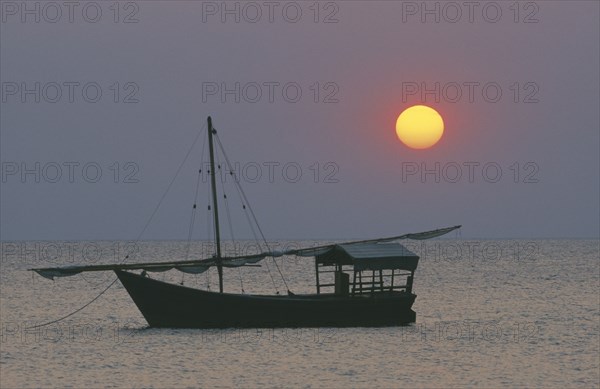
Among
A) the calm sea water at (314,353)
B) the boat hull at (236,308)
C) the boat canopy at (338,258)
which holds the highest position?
the boat canopy at (338,258)

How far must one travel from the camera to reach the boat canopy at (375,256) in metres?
35.9

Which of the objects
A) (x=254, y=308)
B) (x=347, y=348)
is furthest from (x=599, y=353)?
(x=254, y=308)

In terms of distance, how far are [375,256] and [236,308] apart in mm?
6013

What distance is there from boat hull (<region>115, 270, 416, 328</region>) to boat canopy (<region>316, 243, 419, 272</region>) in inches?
73.0

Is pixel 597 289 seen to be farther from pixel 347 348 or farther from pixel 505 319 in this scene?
pixel 347 348

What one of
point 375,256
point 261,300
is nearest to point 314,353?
point 261,300

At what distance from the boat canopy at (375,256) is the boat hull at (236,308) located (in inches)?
73.0

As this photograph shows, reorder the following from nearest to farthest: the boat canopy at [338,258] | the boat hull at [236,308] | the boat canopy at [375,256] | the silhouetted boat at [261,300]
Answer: the boat canopy at [338,258] < the boat canopy at [375,256] < the silhouetted boat at [261,300] < the boat hull at [236,308]

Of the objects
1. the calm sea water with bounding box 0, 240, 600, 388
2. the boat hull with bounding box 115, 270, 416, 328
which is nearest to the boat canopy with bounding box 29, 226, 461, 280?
the boat hull with bounding box 115, 270, 416, 328

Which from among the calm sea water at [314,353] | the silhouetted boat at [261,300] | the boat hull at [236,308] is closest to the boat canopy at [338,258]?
the silhouetted boat at [261,300]

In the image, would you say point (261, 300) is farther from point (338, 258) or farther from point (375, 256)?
point (375, 256)

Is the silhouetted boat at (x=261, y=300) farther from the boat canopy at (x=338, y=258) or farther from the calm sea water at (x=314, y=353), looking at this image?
the calm sea water at (x=314, y=353)

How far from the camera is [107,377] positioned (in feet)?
98.3

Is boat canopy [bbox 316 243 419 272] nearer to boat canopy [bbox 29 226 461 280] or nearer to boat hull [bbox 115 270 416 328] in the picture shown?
boat canopy [bbox 29 226 461 280]
